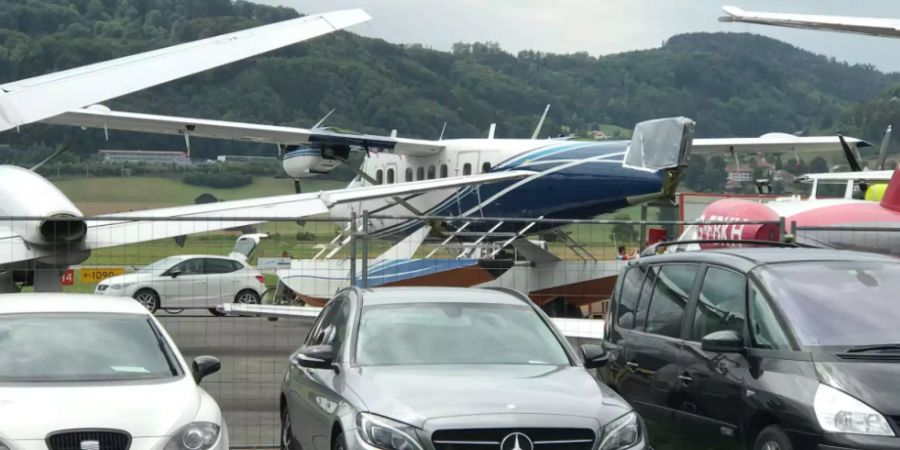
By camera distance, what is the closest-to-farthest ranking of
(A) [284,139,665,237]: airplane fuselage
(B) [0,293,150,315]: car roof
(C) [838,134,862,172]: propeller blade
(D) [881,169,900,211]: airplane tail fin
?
(B) [0,293,150,315]: car roof
(D) [881,169,900,211]: airplane tail fin
(A) [284,139,665,237]: airplane fuselage
(C) [838,134,862,172]: propeller blade

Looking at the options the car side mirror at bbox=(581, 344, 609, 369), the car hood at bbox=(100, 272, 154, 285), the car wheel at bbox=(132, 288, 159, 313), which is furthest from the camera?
the car wheel at bbox=(132, 288, 159, 313)

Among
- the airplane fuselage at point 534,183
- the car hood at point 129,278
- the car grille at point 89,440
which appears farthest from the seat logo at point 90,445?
the airplane fuselage at point 534,183

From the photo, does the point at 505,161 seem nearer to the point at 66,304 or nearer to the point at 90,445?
the point at 66,304

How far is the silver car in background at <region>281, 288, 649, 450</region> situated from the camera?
7.27 metres

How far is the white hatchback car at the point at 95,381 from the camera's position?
7.42m

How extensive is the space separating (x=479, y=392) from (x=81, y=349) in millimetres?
2821

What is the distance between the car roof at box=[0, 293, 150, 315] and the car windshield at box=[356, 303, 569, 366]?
1.80m

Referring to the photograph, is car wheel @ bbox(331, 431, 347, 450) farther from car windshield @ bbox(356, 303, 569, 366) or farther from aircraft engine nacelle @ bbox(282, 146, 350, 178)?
aircraft engine nacelle @ bbox(282, 146, 350, 178)

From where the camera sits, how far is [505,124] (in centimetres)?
8819

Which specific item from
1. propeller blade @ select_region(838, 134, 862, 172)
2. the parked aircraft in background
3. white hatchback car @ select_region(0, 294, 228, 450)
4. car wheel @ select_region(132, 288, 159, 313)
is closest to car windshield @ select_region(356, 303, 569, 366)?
white hatchback car @ select_region(0, 294, 228, 450)

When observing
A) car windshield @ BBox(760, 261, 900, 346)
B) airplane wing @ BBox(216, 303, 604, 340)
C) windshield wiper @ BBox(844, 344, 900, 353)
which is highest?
car windshield @ BBox(760, 261, 900, 346)

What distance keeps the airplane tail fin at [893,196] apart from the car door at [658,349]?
8.93m

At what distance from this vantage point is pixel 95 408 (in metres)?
7.61

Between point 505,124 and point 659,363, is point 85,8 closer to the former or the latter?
point 505,124
